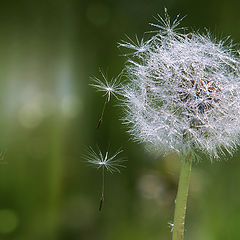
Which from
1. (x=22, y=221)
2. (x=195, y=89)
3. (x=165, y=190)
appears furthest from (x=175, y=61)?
(x=22, y=221)

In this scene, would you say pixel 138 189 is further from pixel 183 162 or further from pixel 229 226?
pixel 183 162

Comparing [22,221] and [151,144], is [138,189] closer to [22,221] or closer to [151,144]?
[22,221]

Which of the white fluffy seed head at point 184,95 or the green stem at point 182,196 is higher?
the white fluffy seed head at point 184,95

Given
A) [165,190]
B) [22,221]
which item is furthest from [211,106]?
[22,221]

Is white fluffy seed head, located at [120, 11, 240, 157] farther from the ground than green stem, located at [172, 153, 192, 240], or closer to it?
farther from the ground

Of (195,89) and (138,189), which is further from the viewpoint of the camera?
(138,189)

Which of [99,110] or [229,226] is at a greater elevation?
[99,110]
